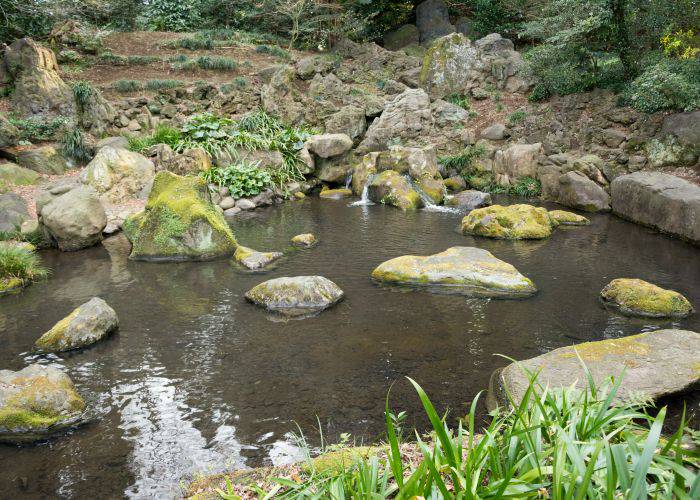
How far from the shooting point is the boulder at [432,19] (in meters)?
26.6

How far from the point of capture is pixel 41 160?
565 inches

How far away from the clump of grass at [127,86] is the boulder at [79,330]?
1503cm

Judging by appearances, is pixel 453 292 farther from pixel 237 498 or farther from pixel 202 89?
pixel 202 89

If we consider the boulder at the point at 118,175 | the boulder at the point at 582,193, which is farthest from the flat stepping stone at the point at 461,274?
the boulder at the point at 118,175

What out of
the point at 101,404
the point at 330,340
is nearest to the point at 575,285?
the point at 330,340

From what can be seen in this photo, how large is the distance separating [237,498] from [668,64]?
1548 centimetres

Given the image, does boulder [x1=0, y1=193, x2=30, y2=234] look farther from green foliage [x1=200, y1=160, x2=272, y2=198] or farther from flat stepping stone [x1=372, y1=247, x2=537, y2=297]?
flat stepping stone [x1=372, y1=247, x2=537, y2=297]

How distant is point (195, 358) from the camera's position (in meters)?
6.05

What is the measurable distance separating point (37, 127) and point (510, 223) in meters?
13.5

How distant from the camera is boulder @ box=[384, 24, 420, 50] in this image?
26.6m

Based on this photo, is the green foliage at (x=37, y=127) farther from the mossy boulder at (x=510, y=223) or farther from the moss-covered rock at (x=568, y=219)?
the moss-covered rock at (x=568, y=219)

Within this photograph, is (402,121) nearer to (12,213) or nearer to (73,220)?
(73,220)

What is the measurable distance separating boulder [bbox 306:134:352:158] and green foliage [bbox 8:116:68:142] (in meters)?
7.52

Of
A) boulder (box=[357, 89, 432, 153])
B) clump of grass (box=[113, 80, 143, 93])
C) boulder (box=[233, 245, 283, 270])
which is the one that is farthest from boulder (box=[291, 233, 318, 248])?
clump of grass (box=[113, 80, 143, 93])
